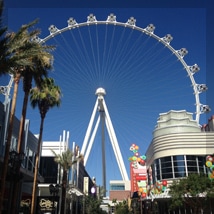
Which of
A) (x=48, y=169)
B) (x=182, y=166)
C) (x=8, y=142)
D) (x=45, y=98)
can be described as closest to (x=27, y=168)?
(x=45, y=98)

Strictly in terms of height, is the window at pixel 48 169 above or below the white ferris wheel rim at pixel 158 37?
below

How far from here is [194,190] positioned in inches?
1348

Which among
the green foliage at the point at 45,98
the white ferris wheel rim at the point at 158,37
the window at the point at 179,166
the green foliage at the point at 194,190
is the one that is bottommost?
the green foliage at the point at 194,190

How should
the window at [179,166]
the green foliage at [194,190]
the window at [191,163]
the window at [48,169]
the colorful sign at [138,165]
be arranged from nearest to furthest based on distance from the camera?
the green foliage at [194,190] → the window at [179,166] → the window at [191,163] → the window at [48,169] → the colorful sign at [138,165]

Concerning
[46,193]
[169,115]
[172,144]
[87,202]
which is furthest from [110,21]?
[87,202]

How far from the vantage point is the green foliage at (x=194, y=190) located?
34312 mm

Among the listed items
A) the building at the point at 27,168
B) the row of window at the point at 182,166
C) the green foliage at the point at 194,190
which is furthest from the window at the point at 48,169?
the green foliage at the point at 194,190

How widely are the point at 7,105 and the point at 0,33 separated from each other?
485 inches

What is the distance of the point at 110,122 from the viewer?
208 feet

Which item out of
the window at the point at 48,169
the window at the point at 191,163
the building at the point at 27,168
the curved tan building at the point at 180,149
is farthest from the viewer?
the window at the point at 48,169

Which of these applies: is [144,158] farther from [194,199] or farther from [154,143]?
[194,199]

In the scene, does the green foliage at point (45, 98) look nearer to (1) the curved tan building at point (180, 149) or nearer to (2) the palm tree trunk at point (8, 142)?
(2) the palm tree trunk at point (8, 142)

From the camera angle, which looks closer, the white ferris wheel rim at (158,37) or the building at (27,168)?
the building at (27,168)

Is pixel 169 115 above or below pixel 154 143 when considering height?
above
